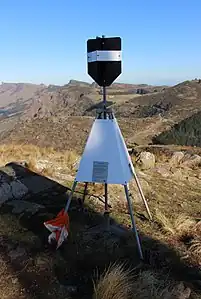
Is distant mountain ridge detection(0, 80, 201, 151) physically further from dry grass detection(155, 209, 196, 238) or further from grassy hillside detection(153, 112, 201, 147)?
grassy hillside detection(153, 112, 201, 147)

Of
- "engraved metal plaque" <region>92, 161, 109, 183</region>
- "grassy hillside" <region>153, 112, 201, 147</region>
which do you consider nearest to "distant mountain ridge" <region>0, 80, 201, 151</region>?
"engraved metal plaque" <region>92, 161, 109, 183</region>

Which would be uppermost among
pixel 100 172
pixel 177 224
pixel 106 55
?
pixel 106 55

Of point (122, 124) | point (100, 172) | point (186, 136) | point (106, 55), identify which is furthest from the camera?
point (122, 124)

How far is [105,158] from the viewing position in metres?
4.22

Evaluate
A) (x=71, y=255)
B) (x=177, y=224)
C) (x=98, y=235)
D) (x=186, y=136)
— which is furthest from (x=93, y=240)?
(x=186, y=136)

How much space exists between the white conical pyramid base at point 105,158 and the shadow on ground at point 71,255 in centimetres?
71

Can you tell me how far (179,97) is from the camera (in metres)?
53.3

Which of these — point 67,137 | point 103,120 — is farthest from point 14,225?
point 67,137

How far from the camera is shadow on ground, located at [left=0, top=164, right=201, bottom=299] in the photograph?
3416mm

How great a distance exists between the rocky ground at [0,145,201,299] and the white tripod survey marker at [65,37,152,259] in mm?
465

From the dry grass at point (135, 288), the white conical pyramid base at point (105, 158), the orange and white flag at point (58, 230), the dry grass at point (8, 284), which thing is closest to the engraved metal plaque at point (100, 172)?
the white conical pyramid base at point (105, 158)

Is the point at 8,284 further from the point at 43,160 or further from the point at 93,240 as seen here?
the point at 43,160

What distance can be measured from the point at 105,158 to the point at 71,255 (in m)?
1.10

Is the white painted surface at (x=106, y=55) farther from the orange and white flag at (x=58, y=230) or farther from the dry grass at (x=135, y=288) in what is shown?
the dry grass at (x=135, y=288)
